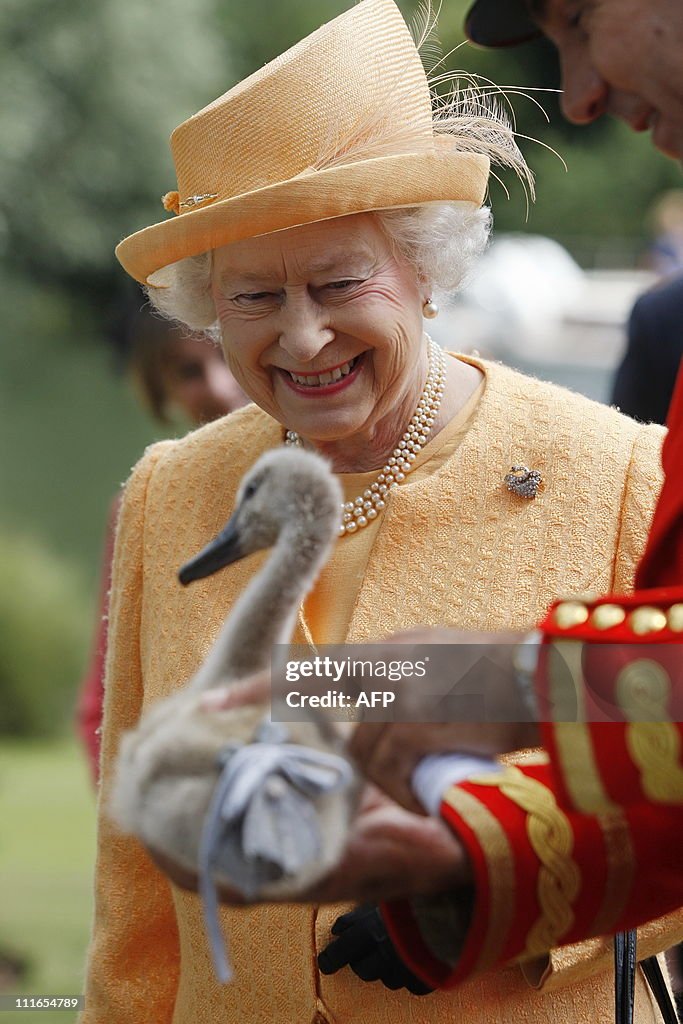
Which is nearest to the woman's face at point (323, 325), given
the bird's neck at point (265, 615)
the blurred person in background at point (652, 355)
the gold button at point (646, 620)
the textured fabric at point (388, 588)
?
the textured fabric at point (388, 588)

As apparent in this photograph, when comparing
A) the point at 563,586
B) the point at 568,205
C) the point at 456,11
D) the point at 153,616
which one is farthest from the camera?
the point at 568,205

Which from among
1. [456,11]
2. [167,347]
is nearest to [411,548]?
[456,11]

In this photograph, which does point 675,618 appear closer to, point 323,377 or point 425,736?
point 425,736

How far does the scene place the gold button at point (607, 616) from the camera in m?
1.07

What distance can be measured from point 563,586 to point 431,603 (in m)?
0.17

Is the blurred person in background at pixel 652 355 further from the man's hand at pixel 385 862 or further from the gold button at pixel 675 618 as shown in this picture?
the man's hand at pixel 385 862

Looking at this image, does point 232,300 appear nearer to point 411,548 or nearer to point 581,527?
point 411,548

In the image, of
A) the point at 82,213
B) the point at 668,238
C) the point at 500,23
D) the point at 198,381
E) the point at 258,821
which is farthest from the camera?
the point at 82,213

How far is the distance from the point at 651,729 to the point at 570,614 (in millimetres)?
121

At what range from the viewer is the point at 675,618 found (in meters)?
1.07

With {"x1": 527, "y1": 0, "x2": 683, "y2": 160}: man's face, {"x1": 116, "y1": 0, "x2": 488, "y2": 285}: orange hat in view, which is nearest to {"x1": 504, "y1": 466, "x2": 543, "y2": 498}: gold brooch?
{"x1": 116, "y1": 0, "x2": 488, "y2": 285}: orange hat

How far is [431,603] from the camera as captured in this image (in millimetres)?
1601

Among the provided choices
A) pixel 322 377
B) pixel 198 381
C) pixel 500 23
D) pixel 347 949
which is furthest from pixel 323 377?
pixel 198 381

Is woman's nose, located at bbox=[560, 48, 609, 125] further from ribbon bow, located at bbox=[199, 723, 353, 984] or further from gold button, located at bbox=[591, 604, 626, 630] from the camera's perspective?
ribbon bow, located at bbox=[199, 723, 353, 984]
